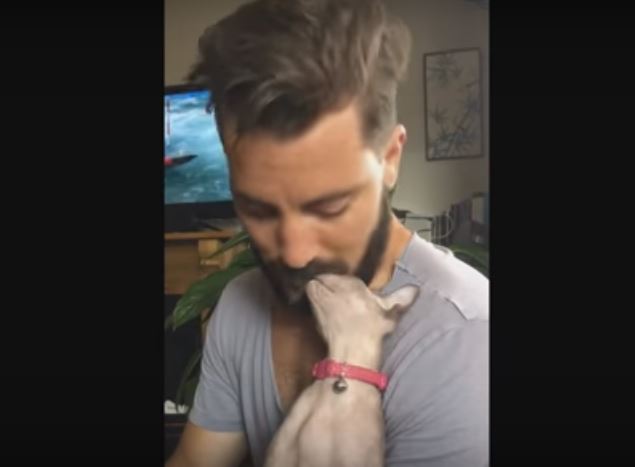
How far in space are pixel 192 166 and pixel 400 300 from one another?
26.3 inches

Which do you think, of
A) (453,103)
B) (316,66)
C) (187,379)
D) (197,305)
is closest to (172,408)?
(187,379)

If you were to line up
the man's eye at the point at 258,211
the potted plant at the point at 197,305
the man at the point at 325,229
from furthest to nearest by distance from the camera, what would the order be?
the potted plant at the point at 197,305
the man's eye at the point at 258,211
the man at the point at 325,229

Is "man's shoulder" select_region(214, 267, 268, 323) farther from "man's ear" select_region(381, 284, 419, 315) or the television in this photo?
"man's ear" select_region(381, 284, 419, 315)

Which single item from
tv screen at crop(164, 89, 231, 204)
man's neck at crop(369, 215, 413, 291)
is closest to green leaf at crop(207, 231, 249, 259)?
tv screen at crop(164, 89, 231, 204)

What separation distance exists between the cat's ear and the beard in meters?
0.07

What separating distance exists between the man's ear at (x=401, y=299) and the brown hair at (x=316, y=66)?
364 millimetres

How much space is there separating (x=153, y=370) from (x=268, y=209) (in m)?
0.59

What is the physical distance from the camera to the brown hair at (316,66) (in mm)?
2061

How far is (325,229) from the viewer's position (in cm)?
211

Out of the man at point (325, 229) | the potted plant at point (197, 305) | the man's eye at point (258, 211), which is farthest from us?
the potted plant at point (197, 305)

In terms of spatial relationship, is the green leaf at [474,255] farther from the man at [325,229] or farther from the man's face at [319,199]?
the man's face at [319,199]

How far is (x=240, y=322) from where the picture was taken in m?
2.21

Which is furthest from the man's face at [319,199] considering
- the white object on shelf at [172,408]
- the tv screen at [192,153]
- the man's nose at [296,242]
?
the white object on shelf at [172,408]

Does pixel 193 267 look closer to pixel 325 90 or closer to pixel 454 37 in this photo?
pixel 325 90
